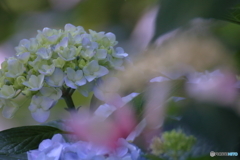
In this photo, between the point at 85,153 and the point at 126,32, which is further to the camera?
the point at 126,32

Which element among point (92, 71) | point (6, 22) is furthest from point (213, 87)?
point (6, 22)

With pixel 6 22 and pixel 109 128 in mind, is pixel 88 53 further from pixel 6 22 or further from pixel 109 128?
pixel 6 22

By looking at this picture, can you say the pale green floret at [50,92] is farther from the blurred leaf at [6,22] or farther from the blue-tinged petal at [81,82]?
the blurred leaf at [6,22]

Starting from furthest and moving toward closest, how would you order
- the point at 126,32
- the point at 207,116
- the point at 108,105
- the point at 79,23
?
1. the point at 79,23
2. the point at 126,32
3. the point at 108,105
4. the point at 207,116

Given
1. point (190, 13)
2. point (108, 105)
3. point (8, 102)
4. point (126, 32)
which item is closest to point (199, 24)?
point (190, 13)

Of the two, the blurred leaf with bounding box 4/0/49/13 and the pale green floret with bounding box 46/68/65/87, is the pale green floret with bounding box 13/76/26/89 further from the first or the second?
the blurred leaf with bounding box 4/0/49/13

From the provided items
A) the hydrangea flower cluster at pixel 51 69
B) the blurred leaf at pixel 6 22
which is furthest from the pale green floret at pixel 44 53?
the blurred leaf at pixel 6 22

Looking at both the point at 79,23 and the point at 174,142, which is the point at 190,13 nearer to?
the point at 174,142
